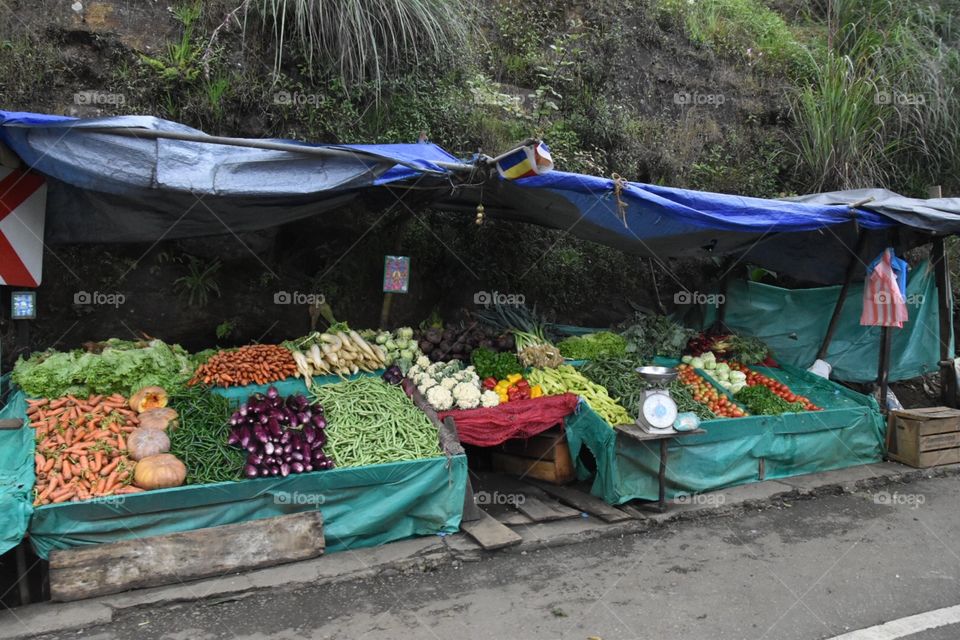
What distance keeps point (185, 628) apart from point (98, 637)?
471 millimetres

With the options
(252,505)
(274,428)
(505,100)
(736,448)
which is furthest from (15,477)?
(505,100)

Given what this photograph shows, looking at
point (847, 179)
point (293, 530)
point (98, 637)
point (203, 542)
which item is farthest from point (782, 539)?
point (847, 179)

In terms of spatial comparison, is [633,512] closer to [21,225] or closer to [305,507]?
[305,507]

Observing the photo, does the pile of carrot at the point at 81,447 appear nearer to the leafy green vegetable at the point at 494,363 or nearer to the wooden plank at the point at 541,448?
the leafy green vegetable at the point at 494,363

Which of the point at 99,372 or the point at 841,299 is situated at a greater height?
the point at 841,299

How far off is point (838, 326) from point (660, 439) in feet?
15.2

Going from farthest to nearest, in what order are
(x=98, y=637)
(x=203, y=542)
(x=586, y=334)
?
(x=586, y=334) < (x=203, y=542) < (x=98, y=637)

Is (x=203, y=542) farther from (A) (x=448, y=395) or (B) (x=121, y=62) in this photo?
(B) (x=121, y=62)

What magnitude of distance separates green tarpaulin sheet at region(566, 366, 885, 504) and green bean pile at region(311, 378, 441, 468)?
160 centimetres

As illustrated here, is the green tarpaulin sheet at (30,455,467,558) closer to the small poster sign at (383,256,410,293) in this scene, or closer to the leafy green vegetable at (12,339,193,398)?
the leafy green vegetable at (12,339,193,398)

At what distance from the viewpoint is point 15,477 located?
4.40 metres

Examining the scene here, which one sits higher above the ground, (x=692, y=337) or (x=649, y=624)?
(x=692, y=337)

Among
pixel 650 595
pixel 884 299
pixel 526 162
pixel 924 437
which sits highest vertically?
pixel 526 162

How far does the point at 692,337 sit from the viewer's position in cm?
823
